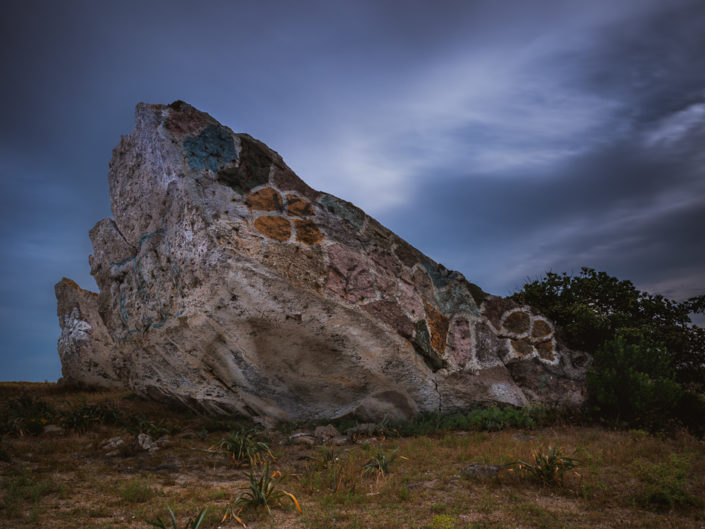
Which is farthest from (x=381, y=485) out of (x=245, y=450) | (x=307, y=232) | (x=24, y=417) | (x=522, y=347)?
(x=24, y=417)

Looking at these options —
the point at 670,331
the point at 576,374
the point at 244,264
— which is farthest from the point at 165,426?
the point at 670,331

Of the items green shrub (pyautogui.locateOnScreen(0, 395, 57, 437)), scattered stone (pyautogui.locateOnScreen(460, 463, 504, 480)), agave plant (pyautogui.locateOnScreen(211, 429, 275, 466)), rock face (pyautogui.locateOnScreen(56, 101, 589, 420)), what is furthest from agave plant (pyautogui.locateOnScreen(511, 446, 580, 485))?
green shrub (pyautogui.locateOnScreen(0, 395, 57, 437))

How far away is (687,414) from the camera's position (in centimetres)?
791

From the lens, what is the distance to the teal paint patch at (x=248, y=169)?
758 centimetres

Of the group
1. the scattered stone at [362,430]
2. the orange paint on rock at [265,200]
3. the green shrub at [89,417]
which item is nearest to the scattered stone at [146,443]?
the green shrub at [89,417]

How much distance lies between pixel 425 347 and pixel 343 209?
9.59ft

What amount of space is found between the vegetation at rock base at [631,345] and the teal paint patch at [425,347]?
2682 millimetres

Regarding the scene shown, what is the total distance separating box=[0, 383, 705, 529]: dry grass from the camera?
13.0ft

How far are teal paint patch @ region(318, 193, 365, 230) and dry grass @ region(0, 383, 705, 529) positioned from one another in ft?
12.7

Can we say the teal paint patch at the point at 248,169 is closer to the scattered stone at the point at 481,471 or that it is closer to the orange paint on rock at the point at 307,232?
the orange paint on rock at the point at 307,232

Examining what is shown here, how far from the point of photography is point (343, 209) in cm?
855

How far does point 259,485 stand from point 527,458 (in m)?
3.19

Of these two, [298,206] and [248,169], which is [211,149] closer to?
[248,169]

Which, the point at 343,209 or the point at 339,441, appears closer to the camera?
the point at 339,441
